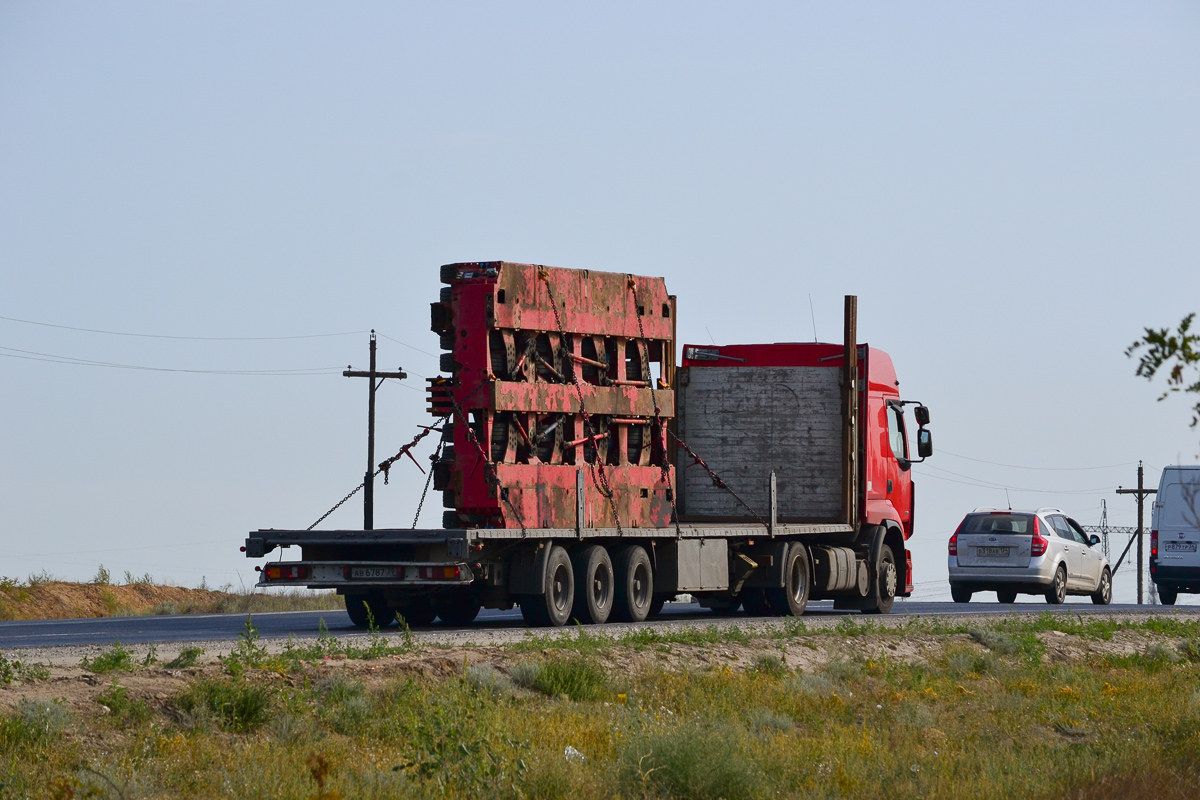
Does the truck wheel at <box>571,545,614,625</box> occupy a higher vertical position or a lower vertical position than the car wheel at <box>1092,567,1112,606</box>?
higher

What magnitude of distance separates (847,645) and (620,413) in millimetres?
4921

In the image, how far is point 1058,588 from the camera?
92.5 feet

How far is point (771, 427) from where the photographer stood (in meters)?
22.3

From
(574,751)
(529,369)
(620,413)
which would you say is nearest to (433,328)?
(529,369)

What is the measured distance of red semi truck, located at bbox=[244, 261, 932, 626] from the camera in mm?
17719

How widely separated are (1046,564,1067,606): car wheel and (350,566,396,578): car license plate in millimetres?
14873

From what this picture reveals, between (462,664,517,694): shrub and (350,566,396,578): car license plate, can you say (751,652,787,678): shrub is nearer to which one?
(462,664,517,694): shrub

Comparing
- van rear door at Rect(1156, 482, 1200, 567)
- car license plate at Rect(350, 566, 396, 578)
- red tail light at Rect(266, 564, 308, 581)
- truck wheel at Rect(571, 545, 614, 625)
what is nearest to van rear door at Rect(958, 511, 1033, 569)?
van rear door at Rect(1156, 482, 1200, 567)

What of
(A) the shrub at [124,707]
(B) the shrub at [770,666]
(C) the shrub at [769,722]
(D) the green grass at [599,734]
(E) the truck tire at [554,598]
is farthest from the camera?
(E) the truck tire at [554,598]

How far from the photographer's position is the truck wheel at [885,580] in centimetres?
2366

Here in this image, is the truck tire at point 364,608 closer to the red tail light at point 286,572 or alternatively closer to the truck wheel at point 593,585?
the red tail light at point 286,572

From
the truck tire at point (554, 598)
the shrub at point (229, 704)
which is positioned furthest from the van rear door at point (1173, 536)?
the shrub at point (229, 704)

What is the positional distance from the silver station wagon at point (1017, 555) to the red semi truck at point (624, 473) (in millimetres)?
3897

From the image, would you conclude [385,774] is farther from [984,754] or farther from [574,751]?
[984,754]
